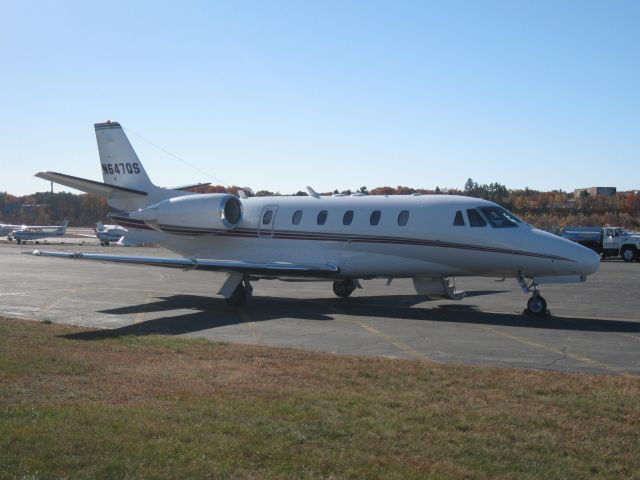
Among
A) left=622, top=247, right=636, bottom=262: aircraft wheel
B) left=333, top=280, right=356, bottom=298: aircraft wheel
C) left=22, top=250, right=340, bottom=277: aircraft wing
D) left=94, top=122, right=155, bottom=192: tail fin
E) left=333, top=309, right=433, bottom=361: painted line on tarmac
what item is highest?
left=94, top=122, right=155, bottom=192: tail fin

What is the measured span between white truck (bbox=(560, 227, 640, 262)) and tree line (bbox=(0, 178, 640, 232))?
108ft

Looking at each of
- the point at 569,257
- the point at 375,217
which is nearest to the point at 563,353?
the point at 569,257

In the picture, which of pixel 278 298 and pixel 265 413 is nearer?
pixel 265 413

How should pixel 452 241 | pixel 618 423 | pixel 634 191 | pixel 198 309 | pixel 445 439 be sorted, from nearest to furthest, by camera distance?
pixel 445 439 → pixel 618 423 → pixel 452 241 → pixel 198 309 → pixel 634 191

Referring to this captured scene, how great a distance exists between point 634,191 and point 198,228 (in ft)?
378

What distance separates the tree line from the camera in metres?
100

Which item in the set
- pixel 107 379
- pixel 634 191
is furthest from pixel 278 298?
pixel 634 191

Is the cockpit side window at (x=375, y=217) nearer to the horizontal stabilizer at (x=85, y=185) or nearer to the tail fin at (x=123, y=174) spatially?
the tail fin at (x=123, y=174)

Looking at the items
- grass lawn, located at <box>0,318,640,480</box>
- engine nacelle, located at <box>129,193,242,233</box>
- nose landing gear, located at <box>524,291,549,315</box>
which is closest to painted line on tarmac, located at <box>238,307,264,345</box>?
grass lawn, located at <box>0,318,640,480</box>

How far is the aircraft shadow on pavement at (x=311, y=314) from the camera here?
1446 cm

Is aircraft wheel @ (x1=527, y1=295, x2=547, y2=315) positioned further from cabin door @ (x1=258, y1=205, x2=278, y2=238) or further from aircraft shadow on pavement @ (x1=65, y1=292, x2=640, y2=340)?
cabin door @ (x1=258, y1=205, x2=278, y2=238)

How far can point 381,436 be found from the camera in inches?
246

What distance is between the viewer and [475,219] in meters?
17.0

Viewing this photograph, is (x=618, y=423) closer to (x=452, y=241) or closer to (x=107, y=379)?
(x=107, y=379)
